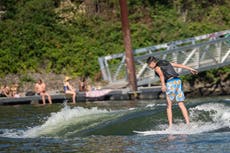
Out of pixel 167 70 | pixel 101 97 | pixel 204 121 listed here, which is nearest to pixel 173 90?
pixel 167 70

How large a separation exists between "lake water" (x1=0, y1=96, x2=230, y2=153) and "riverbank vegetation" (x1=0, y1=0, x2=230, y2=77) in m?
15.8

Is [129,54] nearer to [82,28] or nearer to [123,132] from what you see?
[82,28]

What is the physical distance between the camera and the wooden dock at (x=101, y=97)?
31297mm

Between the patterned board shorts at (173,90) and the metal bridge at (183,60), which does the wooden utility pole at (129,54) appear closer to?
the metal bridge at (183,60)

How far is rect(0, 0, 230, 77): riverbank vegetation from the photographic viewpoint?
36562 millimetres

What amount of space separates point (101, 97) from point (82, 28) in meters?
8.09

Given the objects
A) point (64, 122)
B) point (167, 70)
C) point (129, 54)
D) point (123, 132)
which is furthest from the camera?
point (129, 54)

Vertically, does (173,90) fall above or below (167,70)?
below

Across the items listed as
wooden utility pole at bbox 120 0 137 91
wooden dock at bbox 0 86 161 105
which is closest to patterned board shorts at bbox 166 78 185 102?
wooden dock at bbox 0 86 161 105

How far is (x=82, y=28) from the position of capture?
128ft

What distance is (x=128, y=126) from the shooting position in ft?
55.9

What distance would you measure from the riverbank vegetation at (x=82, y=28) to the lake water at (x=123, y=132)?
15755 mm

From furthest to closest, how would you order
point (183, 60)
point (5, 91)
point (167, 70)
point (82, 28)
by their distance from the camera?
point (82, 28) < point (5, 91) < point (183, 60) < point (167, 70)

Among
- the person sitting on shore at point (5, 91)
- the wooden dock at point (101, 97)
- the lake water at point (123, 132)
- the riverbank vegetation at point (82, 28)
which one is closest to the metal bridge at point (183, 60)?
the wooden dock at point (101, 97)
